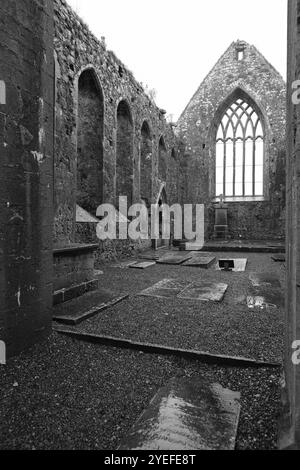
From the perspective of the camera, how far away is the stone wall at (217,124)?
16.7m

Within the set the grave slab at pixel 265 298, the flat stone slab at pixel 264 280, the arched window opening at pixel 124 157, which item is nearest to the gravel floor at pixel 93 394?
the grave slab at pixel 265 298

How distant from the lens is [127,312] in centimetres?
392

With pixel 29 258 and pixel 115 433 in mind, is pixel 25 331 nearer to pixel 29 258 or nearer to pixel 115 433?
pixel 29 258

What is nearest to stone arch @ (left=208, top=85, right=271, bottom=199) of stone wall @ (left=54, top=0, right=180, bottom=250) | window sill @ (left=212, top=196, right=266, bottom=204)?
window sill @ (left=212, top=196, right=266, bottom=204)

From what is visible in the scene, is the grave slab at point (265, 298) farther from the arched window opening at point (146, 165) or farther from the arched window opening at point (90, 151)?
the arched window opening at point (146, 165)

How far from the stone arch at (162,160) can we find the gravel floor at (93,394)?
12377 mm

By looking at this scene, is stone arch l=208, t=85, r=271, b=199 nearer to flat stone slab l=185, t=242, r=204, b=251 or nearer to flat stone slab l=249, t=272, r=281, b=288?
flat stone slab l=185, t=242, r=204, b=251

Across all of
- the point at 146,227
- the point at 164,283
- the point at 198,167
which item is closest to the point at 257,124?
the point at 198,167

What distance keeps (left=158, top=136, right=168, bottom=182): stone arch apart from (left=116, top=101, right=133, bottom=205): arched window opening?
383 centimetres

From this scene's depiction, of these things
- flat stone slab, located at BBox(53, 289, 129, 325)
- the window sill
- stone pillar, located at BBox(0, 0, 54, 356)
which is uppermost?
the window sill

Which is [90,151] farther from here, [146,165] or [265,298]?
[265,298]

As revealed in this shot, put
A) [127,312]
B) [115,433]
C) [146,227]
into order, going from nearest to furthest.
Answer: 1. [115,433]
2. [127,312]
3. [146,227]

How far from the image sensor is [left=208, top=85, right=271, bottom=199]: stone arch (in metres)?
17.1
